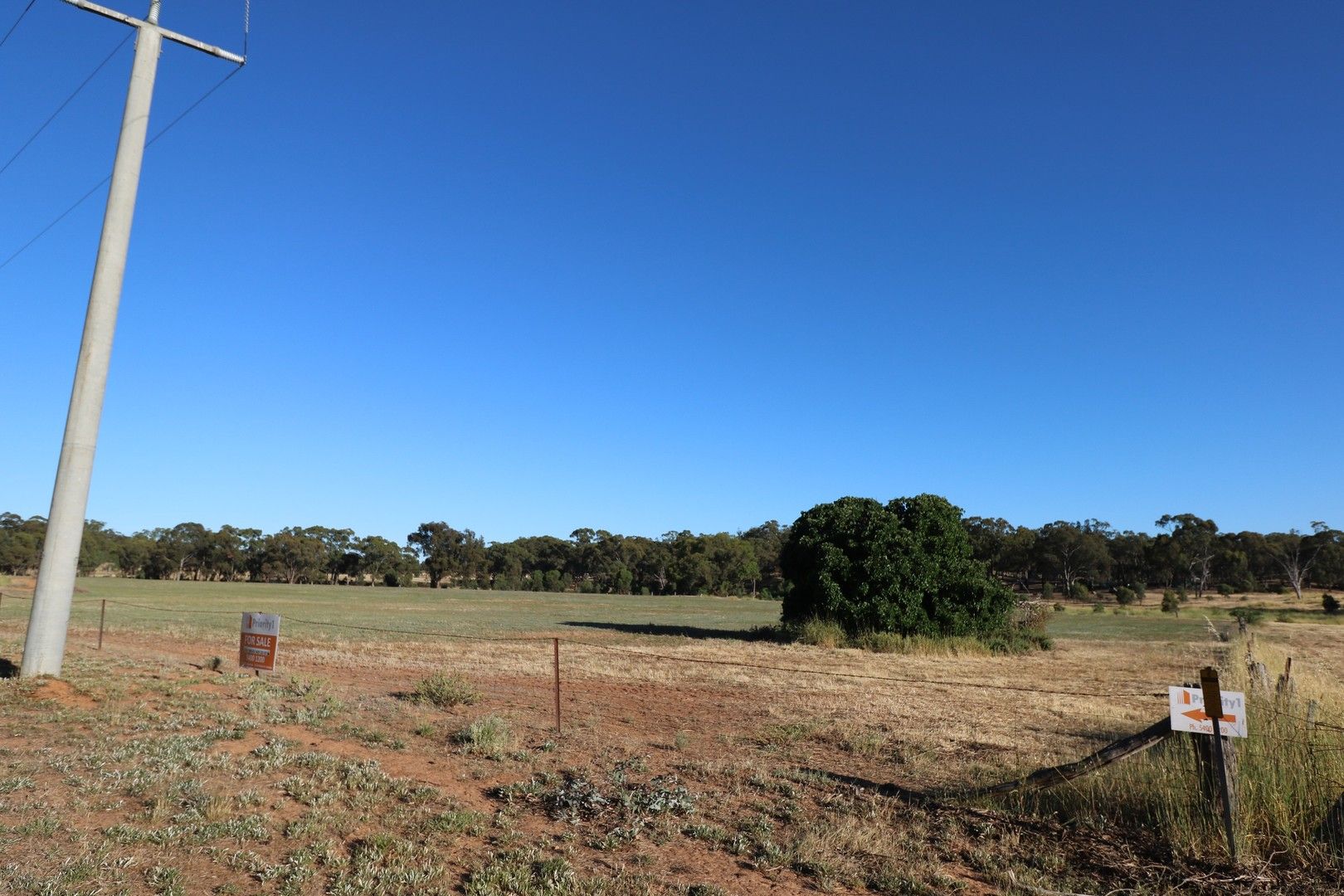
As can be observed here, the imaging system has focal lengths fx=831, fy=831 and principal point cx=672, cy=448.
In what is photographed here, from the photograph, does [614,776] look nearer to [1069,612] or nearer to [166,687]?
[166,687]

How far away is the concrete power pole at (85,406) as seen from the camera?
1427cm

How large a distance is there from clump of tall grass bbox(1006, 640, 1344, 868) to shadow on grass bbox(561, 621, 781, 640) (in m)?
27.0

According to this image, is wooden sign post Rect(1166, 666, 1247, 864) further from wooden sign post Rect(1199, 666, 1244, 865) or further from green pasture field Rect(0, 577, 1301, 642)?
green pasture field Rect(0, 577, 1301, 642)

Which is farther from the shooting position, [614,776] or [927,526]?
[927,526]

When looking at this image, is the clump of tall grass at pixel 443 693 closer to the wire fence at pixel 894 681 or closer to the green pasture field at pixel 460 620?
the wire fence at pixel 894 681

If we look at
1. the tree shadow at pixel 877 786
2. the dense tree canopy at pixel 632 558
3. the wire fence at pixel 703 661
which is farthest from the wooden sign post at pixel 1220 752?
the dense tree canopy at pixel 632 558

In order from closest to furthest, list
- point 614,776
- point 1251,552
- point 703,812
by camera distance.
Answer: point 703,812 → point 614,776 → point 1251,552

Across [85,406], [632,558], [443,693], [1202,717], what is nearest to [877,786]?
[1202,717]

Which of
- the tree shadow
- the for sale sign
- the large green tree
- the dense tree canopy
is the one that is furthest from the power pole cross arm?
the dense tree canopy

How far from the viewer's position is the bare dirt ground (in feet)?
20.4

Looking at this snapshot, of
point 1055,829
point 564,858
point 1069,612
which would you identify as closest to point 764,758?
point 1055,829

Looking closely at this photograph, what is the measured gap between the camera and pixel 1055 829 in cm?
740

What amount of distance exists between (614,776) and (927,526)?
86.1ft

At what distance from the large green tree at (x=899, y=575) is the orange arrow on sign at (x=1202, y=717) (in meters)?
24.3
